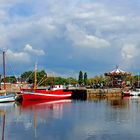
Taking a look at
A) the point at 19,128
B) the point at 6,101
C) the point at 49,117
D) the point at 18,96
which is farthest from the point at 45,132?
the point at 18,96

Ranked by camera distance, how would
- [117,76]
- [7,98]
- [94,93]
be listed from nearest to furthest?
[7,98] → [94,93] → [117,76]

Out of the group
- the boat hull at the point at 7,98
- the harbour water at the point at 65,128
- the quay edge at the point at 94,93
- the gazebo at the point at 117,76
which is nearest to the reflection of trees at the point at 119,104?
the boat hull at the point at 7,98

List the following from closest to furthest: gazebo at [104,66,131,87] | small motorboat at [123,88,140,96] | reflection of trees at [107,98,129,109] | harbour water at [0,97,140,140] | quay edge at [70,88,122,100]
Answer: harbour water at [0,97,140,140] → reflection of trees at [107,98,129,109] → quay edge at [70,88,122,100] → small motorboat at [123,88,140,96] → gazebo at [104,66,131,87]

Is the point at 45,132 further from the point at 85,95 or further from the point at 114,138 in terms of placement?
the point at 85,95

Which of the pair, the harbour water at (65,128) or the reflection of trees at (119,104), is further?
the reflection of trees at (119,104)

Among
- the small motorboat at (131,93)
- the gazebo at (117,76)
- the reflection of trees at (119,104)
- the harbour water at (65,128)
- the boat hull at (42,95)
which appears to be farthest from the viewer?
the gazebo at (117,76)

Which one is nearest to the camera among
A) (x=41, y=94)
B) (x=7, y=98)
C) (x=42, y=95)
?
(x=7, y=98)

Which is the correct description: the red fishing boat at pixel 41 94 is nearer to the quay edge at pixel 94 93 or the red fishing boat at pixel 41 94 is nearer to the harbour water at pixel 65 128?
the quay edge at pixel 94 93

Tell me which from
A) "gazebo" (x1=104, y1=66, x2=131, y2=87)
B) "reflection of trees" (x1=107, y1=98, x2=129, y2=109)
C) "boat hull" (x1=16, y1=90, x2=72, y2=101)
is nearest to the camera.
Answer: "reflection of trees" (x1=107, y1=98, x2=129, y2=109)

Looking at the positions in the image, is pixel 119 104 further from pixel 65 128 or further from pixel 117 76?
pixel 117 76

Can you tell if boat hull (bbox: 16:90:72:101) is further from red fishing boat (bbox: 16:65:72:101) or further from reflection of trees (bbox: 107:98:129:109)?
reflection of trees (bbox: 107:98:129:109)

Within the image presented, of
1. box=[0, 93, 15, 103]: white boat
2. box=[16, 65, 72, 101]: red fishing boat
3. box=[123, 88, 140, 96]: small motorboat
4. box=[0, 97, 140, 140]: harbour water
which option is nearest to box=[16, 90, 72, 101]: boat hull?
box=[16, 65, 72, 101]: red fishing boat

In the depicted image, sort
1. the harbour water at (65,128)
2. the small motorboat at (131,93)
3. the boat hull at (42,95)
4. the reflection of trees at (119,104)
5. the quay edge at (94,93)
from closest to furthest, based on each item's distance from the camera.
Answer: the harbour water at (65,128), the reflection of trees at (119,104), the boat hull at (42,95), the quay edge at (94,93), the small motorboat at (131,93)

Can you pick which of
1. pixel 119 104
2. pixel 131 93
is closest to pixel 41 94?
pixel 119 104
